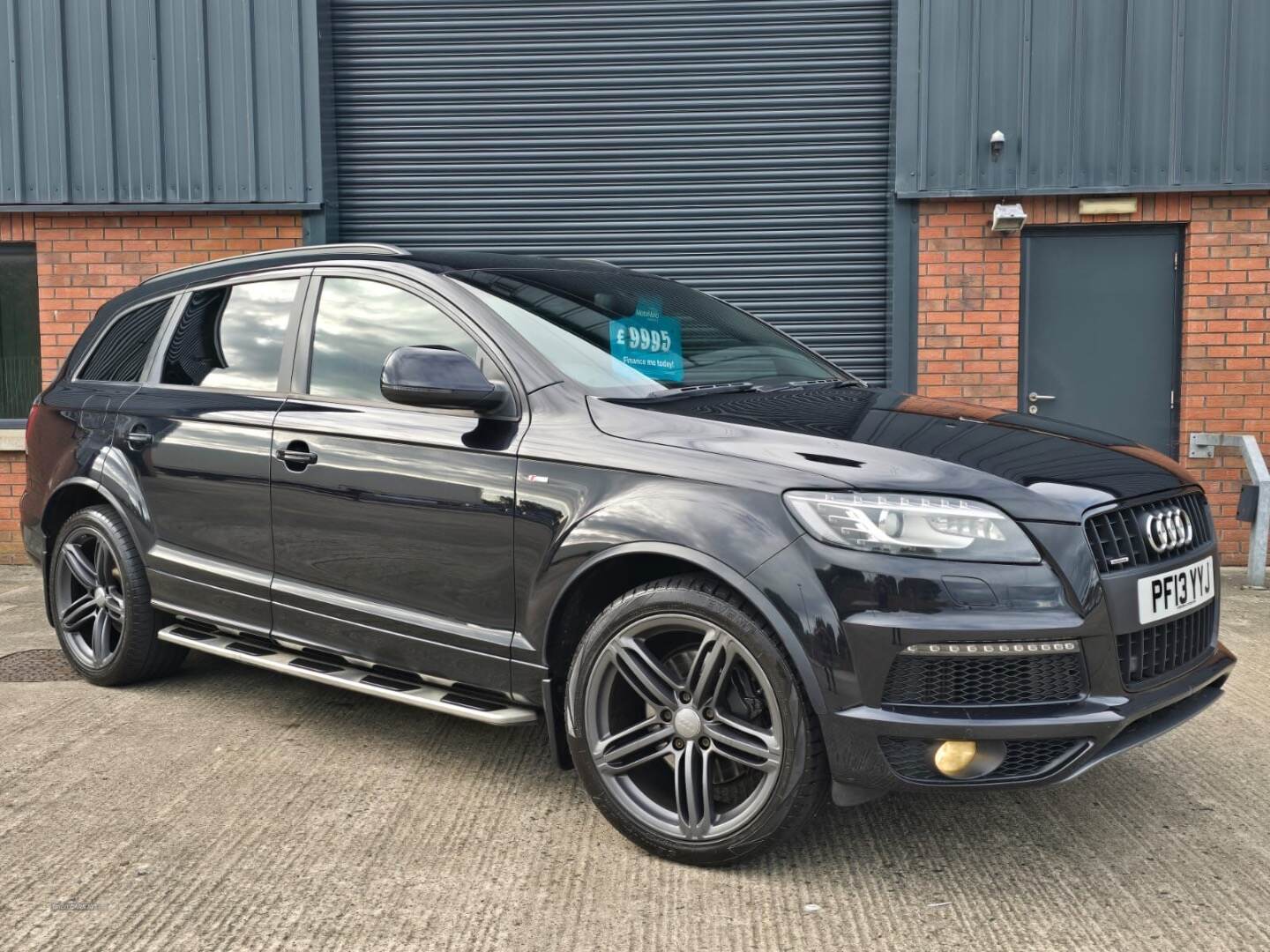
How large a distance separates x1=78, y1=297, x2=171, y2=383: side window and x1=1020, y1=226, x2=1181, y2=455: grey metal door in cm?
562

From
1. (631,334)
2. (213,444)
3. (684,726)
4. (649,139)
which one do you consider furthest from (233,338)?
(649,139)

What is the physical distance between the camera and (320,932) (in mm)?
2832

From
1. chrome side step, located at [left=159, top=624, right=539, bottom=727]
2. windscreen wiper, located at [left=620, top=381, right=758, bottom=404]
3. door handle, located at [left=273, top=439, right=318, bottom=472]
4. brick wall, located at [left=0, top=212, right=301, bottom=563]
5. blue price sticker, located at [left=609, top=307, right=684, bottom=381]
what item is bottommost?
chrome side step, located at [left=159, top=624, right=539, bottom=727]

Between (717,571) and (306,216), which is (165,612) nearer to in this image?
(717,571)

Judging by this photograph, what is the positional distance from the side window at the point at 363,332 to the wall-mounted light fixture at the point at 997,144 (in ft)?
16.9

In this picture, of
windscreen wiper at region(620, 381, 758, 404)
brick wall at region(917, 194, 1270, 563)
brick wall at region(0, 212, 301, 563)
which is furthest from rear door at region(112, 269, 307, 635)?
brick wall at region(917, 194, 1270, 563)

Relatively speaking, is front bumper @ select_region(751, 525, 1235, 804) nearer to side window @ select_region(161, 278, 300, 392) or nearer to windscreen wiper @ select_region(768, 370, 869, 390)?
windscreen wiper @ select_region(768, 370, 869, 390)

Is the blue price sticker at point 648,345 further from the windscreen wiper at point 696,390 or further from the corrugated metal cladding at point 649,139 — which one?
the corrugated metal cladding at point 649,139

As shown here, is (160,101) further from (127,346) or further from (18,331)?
(127,346)

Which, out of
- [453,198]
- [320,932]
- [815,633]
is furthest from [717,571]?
[453,198]

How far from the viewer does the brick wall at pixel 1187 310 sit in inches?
309

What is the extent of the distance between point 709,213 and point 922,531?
600 centimetres

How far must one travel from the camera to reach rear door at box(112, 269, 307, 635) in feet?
13.9

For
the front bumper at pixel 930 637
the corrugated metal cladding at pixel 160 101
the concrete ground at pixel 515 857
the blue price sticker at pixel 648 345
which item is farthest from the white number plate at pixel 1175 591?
the corrugated metal cladding at pixel 160 101
